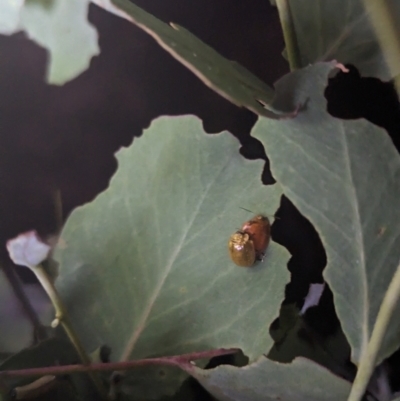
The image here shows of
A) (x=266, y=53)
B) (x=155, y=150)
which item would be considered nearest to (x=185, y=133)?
(x=155, y=150)

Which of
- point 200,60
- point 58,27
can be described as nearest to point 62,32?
point 58,27

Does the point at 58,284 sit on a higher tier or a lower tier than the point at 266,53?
lower

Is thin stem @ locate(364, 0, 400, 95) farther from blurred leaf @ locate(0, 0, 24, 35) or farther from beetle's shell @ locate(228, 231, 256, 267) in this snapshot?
blurred leaf @ locate(0, 0, 24, 35)

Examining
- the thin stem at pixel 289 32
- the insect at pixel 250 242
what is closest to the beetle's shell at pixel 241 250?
the insect at pixel 250 242

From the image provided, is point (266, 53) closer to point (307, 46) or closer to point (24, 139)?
point (307, 46)

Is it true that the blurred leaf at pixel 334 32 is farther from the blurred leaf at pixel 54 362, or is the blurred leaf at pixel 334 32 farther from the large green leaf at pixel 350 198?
the blurred leaf at pixel 54 362

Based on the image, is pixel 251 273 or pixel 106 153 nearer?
pixel 251 273

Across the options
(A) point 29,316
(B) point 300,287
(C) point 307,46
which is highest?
(C) point 307,46
